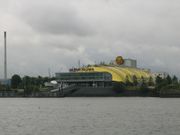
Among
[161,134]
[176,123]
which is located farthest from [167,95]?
[161,134]

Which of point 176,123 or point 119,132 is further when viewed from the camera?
point 176,123

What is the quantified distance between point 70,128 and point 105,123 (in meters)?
7.21

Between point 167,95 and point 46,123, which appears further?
point 167,95

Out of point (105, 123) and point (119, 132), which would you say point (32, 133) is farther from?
point (105, 123)

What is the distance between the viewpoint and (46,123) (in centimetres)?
6625

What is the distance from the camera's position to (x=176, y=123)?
64938 millimetres

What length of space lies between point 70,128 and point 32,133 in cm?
624

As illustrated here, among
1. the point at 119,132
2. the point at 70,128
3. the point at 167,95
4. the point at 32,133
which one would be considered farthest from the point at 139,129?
the point at 167,95

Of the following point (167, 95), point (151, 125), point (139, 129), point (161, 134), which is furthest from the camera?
point (167, 95)

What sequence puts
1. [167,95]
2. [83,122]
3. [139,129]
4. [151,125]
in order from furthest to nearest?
[167,95], [83,122], [151,125], [139,129]

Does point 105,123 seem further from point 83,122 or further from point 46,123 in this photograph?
point 46,123

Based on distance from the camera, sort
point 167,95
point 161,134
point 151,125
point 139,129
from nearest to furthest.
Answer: point 161,134
point 139,129
point 151,125
point 167,95

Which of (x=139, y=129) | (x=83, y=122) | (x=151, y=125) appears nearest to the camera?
(x=139, y=129)

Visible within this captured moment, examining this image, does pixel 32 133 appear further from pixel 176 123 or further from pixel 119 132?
pixel 176 123
